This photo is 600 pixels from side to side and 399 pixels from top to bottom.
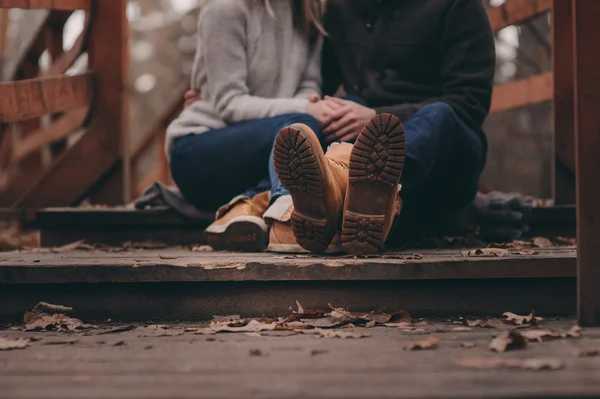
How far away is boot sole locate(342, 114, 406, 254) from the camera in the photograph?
8.13 feet

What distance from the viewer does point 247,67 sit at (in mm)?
3566

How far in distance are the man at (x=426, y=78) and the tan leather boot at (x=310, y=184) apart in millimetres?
312

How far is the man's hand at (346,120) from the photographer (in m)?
3.18

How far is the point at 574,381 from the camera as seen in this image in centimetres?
158

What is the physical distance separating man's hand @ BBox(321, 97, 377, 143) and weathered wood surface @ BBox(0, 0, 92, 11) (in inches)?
57.4

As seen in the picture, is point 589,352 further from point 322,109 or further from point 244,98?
point 244,98

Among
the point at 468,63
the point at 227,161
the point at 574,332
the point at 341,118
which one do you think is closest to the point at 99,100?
the point at 227,161

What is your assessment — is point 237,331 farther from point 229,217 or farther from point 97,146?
point 97,146

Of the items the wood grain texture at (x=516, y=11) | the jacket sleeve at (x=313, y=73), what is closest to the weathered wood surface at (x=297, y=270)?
the jacket sleeve at (x=313, y=73)

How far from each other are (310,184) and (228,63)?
3.68 feet

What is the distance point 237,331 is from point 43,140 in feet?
9.99

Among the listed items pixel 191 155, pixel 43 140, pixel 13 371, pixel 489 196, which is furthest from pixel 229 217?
pixel 43 140

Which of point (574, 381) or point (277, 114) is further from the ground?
point (277, 114)

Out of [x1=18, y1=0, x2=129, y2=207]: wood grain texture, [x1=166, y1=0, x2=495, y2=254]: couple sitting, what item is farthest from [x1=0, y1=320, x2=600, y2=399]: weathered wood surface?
[x1=18, y1=0, x2=129, y2=207]: wood grain texture
